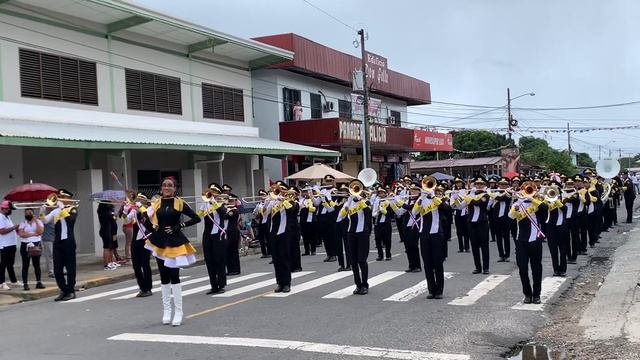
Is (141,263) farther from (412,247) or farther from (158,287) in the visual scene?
(412,247)

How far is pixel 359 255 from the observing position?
10.3 m

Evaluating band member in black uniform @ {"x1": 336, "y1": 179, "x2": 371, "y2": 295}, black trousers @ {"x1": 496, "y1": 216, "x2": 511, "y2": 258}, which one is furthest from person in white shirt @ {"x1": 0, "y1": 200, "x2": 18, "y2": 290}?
black trousers @ {"x1": 496, "y1": 216, "x2": 511, "y2": 258}

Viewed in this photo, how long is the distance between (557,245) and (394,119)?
27.0 meters

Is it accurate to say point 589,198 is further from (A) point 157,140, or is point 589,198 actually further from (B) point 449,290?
(A) point 157,140

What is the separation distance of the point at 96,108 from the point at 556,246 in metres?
14.2

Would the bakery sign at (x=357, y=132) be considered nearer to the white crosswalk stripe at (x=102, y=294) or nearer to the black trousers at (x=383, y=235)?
the black trousers at (x=383, y=235)

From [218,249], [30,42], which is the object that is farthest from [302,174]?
[218,249]

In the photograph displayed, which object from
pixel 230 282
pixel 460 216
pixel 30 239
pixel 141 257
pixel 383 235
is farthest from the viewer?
pixel 460 216

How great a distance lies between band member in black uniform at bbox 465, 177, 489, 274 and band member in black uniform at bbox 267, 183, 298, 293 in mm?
3682

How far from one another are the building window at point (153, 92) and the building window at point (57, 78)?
5.20 ft

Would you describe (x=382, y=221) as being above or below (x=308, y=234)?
above

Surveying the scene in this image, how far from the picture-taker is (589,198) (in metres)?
14.8

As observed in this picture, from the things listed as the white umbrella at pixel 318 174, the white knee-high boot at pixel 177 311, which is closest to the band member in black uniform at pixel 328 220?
the white umbrella at pixel 318 174

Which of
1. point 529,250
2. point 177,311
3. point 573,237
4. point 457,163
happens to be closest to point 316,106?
point 573,237
